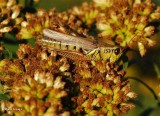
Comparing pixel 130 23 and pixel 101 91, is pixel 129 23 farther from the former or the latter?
pixel 101 91

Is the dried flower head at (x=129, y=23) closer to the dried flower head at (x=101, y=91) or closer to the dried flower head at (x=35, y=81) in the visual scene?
the dried flower head at (x=101, y=91)

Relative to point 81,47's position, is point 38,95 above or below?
below

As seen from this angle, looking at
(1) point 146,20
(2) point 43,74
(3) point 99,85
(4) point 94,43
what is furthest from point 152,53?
(2) point 43,74

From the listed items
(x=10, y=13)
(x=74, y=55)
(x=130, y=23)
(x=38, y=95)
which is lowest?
(x=38, y=95)

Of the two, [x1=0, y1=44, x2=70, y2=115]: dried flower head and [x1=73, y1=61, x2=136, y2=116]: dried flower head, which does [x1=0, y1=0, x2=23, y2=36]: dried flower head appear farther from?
[x1=73, y1=61, x2=136, y2=116]: dried flower head

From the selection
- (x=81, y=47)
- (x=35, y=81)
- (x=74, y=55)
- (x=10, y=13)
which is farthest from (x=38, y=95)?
(x=10, y=13)

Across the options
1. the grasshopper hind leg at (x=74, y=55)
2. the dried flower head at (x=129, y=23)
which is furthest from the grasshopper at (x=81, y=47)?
the dried flower head at (x=129, y=23)

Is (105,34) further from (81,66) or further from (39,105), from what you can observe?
(39,105)

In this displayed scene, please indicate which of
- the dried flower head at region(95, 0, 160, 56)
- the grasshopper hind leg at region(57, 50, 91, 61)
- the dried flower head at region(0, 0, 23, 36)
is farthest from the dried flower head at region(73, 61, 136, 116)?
the dried flower head at region(0, 0, 23, 36)

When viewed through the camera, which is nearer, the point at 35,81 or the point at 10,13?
the point at 35,81
